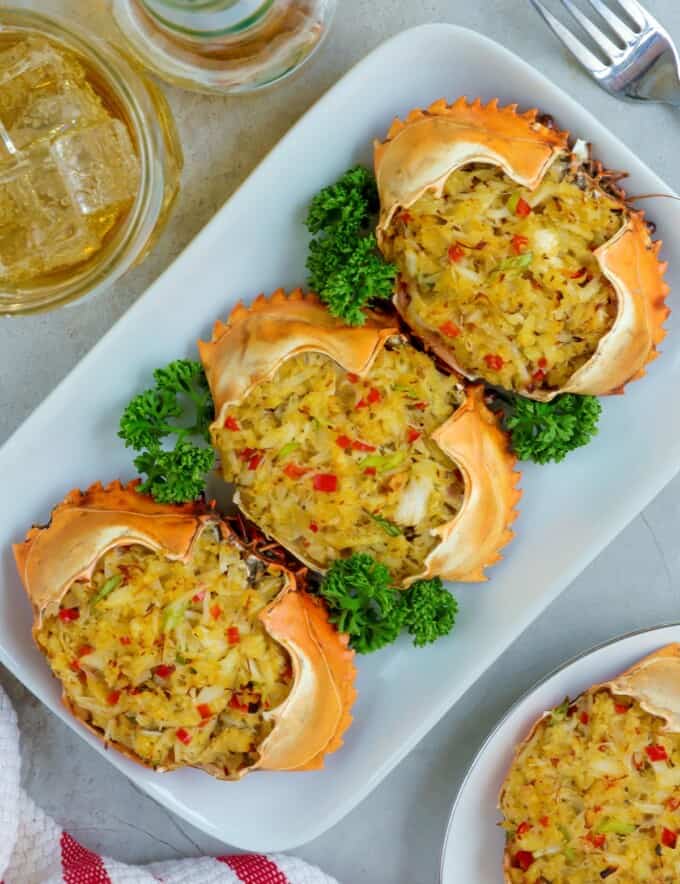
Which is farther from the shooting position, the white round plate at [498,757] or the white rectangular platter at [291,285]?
the white round plate at [498,757]

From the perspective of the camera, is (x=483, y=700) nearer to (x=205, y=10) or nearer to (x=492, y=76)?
(x=492, y=76)

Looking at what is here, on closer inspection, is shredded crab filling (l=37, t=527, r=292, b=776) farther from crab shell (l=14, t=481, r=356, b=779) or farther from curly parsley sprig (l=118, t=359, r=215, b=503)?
curly parsley sprig (l=118, t=359, r=215, b=503)

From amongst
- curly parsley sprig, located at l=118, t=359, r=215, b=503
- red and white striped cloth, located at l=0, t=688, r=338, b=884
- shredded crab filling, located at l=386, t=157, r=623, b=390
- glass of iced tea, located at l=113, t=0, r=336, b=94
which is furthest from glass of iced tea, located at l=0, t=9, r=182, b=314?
red and white striped cloth, located at l=0, t=688, r=338, b=884

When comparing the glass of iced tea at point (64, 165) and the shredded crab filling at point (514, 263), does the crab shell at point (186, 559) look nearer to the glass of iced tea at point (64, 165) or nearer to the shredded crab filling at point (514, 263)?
the glass of iced tea at point (64, 165)

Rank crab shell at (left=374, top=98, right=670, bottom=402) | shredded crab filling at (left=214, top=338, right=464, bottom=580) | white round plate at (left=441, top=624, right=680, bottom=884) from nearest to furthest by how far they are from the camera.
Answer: crab shell at (left=374, top=98, right=670, bottom=402), shredded crab filling at (left=214, top=338, right=464, bottom=580), white round plate at (left=441, top=624, right=680, bottom=884)

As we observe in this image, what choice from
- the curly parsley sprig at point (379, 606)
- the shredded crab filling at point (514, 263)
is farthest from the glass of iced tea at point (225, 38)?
the curly parsley sprig at point (379, 606)

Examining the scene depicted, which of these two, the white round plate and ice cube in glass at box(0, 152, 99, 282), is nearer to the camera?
ice cube in glass at box(0, 152, 99, 282)
